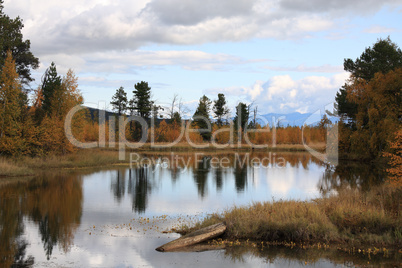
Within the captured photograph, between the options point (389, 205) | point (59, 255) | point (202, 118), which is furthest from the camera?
point (202, 118)

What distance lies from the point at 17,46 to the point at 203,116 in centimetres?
5488

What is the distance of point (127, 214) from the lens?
1773 centimetres

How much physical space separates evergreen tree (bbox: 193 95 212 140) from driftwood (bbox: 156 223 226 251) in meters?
78.4

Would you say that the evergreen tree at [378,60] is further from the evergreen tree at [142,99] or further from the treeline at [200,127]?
the evergreen tree at [142,99]

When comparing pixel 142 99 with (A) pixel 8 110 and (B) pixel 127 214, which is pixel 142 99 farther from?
(B) pixel 127 214

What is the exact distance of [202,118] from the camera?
309 ft

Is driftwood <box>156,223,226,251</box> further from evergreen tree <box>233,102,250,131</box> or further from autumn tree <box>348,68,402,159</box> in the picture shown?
evergreen tree <box>233,102,250,131</box>

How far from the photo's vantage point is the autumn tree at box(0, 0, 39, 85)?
39.6 meters

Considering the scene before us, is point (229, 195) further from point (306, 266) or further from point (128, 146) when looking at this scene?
point (128, 146)

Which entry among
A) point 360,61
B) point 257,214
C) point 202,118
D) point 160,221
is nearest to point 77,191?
point 160,221

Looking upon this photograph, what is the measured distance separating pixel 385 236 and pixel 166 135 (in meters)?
73.4

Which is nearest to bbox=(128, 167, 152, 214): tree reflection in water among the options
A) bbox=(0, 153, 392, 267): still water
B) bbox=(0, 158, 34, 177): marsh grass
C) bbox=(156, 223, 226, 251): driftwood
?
bbox=(0, 153, 392, 267): still water

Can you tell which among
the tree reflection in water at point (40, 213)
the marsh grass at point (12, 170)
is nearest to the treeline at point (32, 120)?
the marsh grass at point (12, 170)

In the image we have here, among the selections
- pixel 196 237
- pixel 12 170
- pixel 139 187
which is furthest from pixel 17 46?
pixel 196 237
